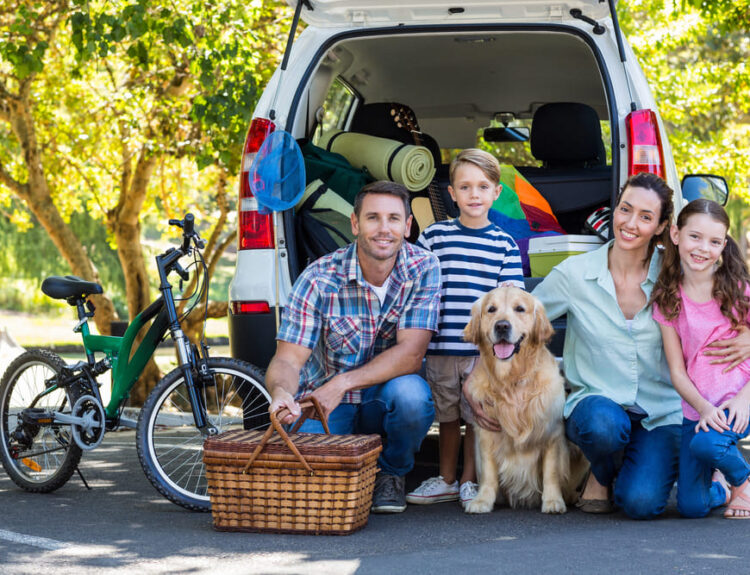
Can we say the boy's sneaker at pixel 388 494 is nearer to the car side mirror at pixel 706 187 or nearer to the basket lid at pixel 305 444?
the basket lid at pixel 305 444

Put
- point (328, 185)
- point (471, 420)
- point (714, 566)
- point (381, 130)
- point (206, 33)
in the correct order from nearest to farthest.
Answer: point (714, 566)
point (471, 420)
point (328, 185)
point (381, 130)
point (206, 33)

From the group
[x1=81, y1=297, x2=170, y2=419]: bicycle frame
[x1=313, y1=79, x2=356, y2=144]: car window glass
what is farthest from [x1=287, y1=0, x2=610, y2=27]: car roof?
[x1=81, y1=297, x2=170, y2=419]: bicycle frame

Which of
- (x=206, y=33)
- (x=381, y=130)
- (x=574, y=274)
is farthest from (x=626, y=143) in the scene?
(x=206, y=33)

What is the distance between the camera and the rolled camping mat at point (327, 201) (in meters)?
5.27

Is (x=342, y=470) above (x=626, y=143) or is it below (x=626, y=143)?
below

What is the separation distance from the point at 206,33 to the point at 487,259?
18.1ft

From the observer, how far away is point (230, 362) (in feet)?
15.7

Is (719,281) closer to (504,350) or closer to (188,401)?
(504,350)

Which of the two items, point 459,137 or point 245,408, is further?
point 459,137

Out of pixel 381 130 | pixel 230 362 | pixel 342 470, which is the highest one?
pixel 381 130

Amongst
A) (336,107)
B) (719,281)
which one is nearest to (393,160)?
(336,107)

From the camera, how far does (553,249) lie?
16.8ft

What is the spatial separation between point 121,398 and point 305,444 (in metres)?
1.45

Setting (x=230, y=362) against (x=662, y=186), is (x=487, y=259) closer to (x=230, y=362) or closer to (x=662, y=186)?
(x=662, y=186)
